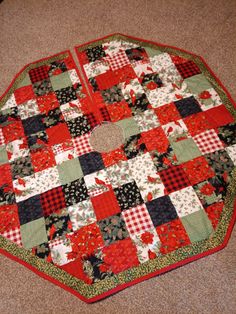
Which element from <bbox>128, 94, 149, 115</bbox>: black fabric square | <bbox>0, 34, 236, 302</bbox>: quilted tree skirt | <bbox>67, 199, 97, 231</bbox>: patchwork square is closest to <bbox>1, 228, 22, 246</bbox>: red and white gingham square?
<bbox>0, 34, 236, 302</bbox>: quilted tree skirt

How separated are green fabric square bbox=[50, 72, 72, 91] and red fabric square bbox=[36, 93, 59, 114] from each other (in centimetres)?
6

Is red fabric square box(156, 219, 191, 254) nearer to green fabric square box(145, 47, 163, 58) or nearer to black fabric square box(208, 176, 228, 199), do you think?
black fabric square box(208, 176, 228, 199)

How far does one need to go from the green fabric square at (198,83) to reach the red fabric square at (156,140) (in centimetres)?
31

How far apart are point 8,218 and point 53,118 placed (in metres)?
0.58

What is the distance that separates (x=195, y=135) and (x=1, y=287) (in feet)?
3.84

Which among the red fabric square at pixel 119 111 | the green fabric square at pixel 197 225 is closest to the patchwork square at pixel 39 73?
the red fabric square at pixel 119 111

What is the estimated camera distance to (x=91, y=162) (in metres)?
1.53

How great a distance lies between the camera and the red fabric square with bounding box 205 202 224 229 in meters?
1.35

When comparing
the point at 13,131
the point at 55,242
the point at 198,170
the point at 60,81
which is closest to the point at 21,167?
the point at 13,131

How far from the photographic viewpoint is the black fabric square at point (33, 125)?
165cm

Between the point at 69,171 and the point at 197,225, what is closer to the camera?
the point at 197,225

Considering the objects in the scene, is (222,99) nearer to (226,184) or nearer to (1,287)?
(226,184)

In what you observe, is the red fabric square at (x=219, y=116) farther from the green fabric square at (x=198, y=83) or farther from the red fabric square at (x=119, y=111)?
the red fabric square at (x=119, y=111)

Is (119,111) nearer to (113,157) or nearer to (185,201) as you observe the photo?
(113,157)
